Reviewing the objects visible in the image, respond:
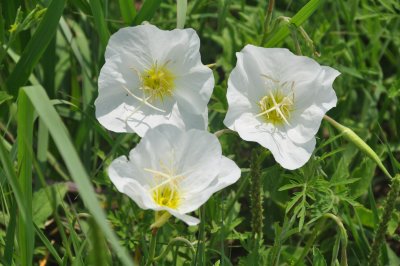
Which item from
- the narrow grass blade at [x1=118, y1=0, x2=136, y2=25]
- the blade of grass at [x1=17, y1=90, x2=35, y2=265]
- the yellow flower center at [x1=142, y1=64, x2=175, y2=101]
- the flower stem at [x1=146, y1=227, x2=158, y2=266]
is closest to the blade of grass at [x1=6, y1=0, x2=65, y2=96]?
the narrow grass blade at [x1=118, y1=0, x2=136, y2=25]

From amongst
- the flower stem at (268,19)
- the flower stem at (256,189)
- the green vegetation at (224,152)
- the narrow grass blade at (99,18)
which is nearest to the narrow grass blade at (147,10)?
the green vegetation at (224,152)

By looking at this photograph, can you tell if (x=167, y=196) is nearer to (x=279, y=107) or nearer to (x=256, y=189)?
(x=256, y=189)

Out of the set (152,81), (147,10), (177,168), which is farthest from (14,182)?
(147,10)

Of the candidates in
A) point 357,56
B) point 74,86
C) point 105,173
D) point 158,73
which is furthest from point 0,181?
point 357,56

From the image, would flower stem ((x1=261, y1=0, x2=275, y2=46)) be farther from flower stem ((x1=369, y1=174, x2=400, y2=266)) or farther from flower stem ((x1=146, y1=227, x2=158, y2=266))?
flower stem ((x1=146, y1=227, x2=158, y2=266))

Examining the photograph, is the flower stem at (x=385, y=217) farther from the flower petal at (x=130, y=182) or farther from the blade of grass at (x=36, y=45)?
the blade of grass at (x=36, y=45)
